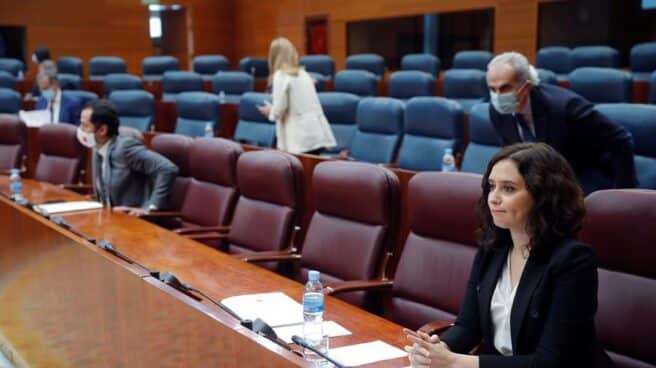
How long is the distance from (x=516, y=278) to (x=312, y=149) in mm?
3518

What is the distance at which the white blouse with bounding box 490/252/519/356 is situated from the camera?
188 cm

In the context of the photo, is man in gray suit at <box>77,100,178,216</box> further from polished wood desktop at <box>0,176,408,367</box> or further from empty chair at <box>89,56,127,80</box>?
empty chair at <box>89,56,127,80</box>

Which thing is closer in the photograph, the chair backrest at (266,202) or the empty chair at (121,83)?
the chair backrest at (266,202)

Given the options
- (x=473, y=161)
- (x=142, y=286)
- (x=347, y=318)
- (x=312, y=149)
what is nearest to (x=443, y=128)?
(x=473, y=161)

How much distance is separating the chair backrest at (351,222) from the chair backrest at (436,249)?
159 mm

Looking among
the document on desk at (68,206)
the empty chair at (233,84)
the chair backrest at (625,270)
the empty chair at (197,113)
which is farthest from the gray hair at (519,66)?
the empty chair at (233,84)

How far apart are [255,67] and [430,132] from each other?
5883 mm

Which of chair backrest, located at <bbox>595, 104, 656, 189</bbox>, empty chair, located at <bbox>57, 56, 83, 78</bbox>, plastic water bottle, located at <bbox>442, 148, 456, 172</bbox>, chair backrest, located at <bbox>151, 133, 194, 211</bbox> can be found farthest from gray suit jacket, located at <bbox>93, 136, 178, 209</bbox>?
empty chair, located at <bbox>57, 56, 83, 78</bbox>

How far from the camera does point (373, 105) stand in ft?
17.7

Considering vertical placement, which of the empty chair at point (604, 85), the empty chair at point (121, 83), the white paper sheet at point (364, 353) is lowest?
the white paper sheet at point (364, 353)

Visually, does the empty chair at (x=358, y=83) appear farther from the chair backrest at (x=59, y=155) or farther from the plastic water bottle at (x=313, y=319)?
the plastic water bottle at (x=313, y=319)

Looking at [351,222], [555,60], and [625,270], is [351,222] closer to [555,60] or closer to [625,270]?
[625,270]

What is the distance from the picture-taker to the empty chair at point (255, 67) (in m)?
10.4

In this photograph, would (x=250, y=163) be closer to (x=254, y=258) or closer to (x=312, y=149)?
(x=254, y=258)
